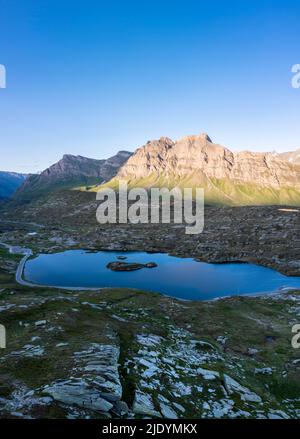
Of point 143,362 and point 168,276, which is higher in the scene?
point 143,362

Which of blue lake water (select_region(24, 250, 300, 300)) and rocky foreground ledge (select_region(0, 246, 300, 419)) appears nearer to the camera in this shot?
rocky foreground ledge (select_region(0, 246, 300, 419))

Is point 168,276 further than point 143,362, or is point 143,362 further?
point 168,276

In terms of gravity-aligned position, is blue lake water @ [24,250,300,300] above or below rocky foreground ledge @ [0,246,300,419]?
below
